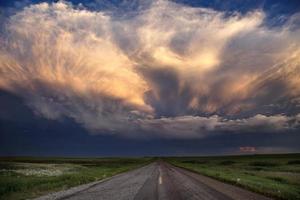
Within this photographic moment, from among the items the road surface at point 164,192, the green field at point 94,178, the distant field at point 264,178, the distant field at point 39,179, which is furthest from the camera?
the distant field at point 39,179

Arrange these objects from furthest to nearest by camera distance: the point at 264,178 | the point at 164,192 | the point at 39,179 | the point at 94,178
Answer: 1. the point at 94,178
2. the point at 264,178
3. the point at 39,179
4. the point at 164,192

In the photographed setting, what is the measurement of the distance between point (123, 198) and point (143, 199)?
120 centimetres

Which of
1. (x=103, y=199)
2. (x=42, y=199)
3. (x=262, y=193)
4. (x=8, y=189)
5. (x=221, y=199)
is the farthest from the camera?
(x=8, y=189)

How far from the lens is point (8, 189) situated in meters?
20.3

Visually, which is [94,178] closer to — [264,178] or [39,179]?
[39,179]

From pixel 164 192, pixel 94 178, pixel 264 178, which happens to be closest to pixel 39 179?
pixel 94 178

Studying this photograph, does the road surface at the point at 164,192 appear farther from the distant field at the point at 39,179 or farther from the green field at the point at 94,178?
the distant field at the point at 39,179

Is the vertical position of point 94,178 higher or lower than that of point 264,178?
higher

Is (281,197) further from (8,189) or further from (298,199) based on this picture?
(8,189)

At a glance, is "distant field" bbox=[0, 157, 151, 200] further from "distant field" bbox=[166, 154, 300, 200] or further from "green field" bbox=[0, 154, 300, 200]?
"distant field" bbox=[166, 154, 300, 200]

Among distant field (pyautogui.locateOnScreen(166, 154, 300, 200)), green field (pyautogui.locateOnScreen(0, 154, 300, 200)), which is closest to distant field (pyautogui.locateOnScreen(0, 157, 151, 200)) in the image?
green field (pyautogui.locateOnScreen(0, 154, 300, 200))

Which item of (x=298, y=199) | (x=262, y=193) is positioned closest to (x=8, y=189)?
(x=262, y=193)

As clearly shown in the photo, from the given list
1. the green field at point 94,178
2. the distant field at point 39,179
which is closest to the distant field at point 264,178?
the green field at point 94,178

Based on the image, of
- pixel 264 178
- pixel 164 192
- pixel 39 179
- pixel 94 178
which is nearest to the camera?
pixel 164 192
